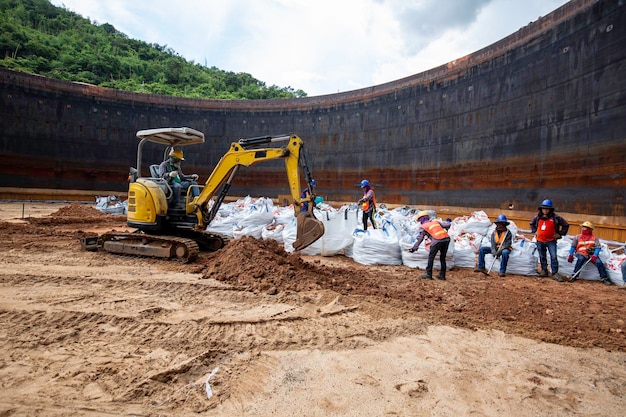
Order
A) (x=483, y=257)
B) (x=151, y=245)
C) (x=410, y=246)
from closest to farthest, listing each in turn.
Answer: (x=151, y=245) → (x=410, y=246) → (x=483, y=257)

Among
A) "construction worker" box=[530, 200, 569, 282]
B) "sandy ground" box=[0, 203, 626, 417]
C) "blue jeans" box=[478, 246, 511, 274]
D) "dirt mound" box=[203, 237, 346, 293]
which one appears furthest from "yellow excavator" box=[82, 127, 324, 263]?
"construction worker" box=[530, 200, 569, 282]

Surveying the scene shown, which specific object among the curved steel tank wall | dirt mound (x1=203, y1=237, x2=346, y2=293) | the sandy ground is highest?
the curved steel tank wall

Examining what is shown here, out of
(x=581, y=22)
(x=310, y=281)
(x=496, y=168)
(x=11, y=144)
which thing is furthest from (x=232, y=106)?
(x=310, y=281)

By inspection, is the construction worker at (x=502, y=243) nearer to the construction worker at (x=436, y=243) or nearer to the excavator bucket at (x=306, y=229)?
the construction worker at (x=436, y=243)

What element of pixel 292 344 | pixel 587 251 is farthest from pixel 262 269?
pixel 587 251

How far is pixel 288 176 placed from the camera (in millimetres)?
4754

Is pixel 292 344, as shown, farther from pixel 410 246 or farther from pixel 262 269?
pixel 410 246

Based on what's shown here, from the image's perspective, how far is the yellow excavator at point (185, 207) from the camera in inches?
197

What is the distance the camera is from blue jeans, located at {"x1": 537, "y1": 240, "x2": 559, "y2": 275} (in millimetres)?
5430

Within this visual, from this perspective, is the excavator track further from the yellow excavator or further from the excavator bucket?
the excavator bucket

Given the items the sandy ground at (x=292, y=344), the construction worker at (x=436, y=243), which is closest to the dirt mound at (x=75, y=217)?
the sandy ground at (x=292, y=344)

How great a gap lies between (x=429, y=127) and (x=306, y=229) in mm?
10582

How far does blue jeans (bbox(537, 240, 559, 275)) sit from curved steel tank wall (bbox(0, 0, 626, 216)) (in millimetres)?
3047

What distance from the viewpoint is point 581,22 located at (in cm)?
848
